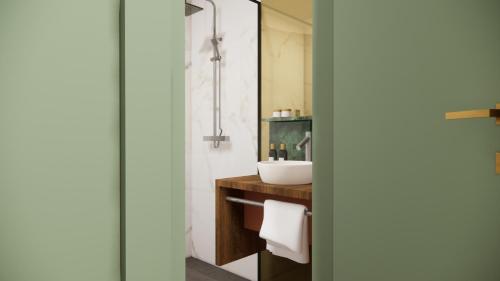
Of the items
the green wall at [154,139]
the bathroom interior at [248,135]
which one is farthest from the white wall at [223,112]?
→ the green wall at [154,139]

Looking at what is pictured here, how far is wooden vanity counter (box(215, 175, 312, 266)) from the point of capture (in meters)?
2.09

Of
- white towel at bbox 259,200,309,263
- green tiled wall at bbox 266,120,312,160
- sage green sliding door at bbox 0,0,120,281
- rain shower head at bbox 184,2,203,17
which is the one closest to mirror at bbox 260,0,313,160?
green tiled wall at bbox 266,120,312,160

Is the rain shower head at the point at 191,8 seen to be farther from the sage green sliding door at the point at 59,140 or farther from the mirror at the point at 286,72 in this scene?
the sage green sliding door at the point at 59,140

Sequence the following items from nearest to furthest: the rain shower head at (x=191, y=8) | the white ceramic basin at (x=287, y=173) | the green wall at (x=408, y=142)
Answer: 1. the green wall at (x=408, y=142)
2. the white ceramic basin at (x=287, y=173)
3. the rain shower head at (x=191, y=8)

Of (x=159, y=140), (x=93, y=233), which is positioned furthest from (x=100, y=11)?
(x=93, y=233)

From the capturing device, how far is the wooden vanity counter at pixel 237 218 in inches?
82.3

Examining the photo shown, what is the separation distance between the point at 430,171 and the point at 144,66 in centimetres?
85

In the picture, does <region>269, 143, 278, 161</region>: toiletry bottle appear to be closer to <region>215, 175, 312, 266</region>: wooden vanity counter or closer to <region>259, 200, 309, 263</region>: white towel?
<region>215, 175, 312, 266</region>: wooden vanity counter

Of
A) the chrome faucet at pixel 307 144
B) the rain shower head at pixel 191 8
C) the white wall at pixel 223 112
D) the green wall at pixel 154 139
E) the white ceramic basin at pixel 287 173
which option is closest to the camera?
the green wall at pixel 154 139

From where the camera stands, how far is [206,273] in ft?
9.51

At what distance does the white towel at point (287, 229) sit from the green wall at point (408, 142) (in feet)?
1.65

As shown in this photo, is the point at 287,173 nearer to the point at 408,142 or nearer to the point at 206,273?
the point at 408,142

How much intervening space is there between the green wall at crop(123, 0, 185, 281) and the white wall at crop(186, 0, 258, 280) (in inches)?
73.8

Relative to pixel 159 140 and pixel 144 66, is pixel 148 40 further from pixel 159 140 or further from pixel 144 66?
pixel 159 140
